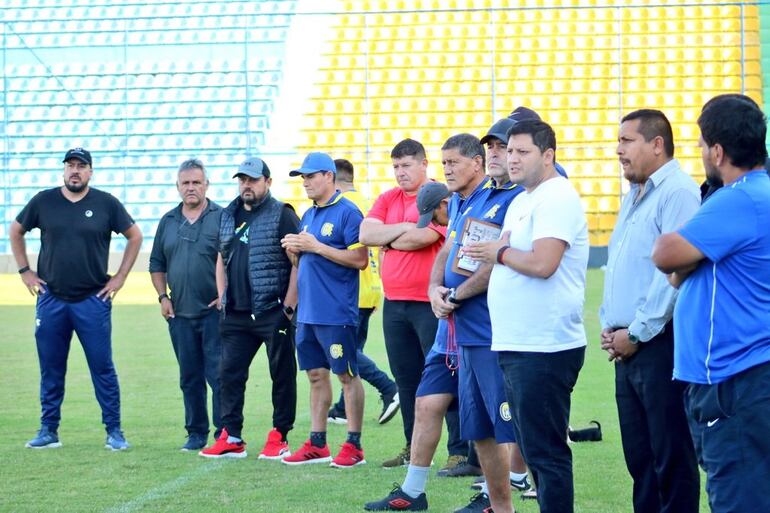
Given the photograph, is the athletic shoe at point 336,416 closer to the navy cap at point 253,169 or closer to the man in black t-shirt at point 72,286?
the man in black t-shirt at point 72,286

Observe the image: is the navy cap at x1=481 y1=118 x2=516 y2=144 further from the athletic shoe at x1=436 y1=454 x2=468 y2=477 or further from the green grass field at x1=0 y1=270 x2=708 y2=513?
the athletic shoe at x1=436 y1=454 x2=468 y2=477

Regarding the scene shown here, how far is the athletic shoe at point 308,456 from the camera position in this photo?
7.29 m

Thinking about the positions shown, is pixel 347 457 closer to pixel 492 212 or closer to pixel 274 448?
pixel 274 448

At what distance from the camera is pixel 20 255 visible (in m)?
8.40

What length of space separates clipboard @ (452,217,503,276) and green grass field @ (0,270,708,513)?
92 centimetres

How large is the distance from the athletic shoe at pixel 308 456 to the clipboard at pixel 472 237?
227 cm

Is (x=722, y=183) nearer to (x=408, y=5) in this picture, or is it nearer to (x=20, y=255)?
(x=20, y=255)

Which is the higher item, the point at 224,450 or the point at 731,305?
the point at 731,305

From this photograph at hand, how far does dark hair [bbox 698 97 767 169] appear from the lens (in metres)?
3.80

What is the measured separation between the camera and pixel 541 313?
15.3 feet

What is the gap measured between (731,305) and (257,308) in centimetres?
424

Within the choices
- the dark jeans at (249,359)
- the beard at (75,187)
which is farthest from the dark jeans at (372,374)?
the beard at (75,187)

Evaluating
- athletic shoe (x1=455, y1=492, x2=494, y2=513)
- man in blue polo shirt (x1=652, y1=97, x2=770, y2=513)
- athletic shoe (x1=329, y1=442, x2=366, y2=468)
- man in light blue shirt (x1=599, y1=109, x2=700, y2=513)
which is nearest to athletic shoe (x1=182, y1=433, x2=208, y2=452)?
athletic shoe (x1=329, y1=442, x2=366, y2=468)

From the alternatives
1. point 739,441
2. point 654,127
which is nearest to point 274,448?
point 654,127
